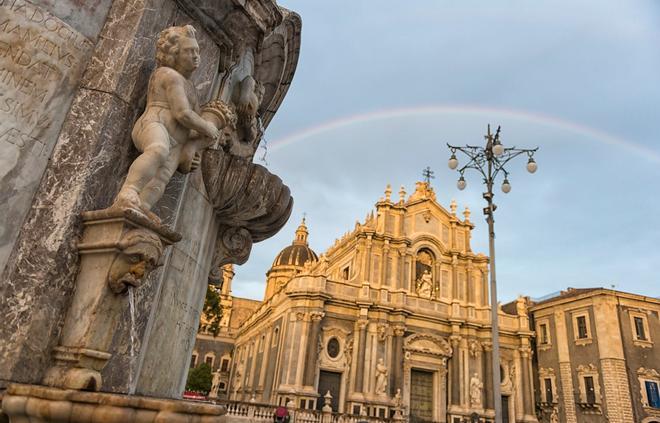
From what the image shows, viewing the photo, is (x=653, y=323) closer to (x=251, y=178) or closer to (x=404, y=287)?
(x=404, y=287)

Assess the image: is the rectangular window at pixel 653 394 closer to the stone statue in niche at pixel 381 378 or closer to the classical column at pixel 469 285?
the classical column at pixel 469 285

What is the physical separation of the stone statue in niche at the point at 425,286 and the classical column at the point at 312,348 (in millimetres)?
7902

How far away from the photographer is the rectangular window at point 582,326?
97.2 feet

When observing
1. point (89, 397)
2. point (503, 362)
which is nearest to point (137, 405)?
point (89, 397)


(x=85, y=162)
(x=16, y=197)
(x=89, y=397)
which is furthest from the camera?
(x=85, y=162)

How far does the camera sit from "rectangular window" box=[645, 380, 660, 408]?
87.9 ft

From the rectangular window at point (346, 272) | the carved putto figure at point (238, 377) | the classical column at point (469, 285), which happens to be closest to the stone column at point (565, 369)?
the classical column at point (469, 285)

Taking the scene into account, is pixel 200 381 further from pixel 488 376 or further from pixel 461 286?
pixel 488 376

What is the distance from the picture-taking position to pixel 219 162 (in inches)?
156

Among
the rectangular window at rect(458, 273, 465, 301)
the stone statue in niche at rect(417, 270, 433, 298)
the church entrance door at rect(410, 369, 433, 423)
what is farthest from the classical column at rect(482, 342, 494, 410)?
the stone statue in niche at rect(417, 270, 433, 298)

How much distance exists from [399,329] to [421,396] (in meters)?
4.35

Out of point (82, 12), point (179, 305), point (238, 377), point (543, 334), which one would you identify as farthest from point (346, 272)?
point (82, 12)

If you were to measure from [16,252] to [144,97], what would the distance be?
4.49ft

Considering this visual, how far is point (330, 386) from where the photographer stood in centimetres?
2641
